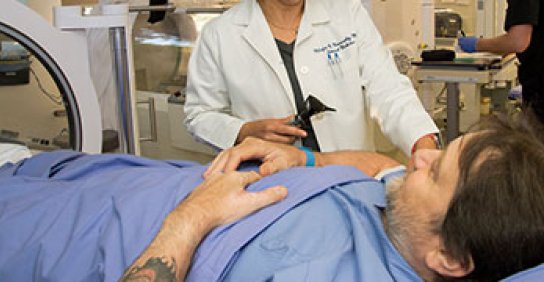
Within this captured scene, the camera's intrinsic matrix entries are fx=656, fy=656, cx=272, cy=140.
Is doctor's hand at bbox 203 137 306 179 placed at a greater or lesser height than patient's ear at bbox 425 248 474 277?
greater

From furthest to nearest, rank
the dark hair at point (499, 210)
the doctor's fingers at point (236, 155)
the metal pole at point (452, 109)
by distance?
the metal pole at point (452, 109), the doctor's fingers at point (236, 155), the dark hair at point (499, 210)

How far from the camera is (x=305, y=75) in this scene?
1734 millimetres

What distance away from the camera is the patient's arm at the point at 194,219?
3.30ft

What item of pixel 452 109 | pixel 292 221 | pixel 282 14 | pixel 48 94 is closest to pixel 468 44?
pixel 452 109

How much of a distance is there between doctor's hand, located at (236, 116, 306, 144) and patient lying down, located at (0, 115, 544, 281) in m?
0.20

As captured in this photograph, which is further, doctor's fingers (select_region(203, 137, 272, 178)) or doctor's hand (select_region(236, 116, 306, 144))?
doctor's hand (select_region(236, 116, 306, 144))

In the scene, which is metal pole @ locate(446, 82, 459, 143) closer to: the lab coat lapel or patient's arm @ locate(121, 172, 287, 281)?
the lab coat lapel

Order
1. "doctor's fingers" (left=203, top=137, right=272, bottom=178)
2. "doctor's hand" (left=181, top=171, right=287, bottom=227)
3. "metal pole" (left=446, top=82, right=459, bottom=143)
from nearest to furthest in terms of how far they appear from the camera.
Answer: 1. "doctor's hand" (left=181, top=171, right=287, bottom=227)
2. "doctor's fingers" (left=203, top=137, right=272, bottom=178)
3. "metal pole" (left=446, top=82, right=459, bottom=143)

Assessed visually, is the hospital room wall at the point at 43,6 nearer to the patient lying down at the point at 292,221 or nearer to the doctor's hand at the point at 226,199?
the patient lying down at the point at 292,221

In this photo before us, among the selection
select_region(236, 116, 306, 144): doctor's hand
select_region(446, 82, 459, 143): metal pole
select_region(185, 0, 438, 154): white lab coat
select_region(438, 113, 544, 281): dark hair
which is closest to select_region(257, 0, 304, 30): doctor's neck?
Result: select_region(185, 0, 438, 154): white lab coat

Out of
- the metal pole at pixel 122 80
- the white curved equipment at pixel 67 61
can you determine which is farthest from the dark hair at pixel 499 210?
the white curved equipment at pixel 67 61

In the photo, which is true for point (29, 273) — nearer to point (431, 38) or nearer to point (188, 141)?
point (188, 141)

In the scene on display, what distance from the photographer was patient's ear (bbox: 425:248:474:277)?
1.02 metres

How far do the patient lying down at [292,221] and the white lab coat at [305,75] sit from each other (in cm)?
38
